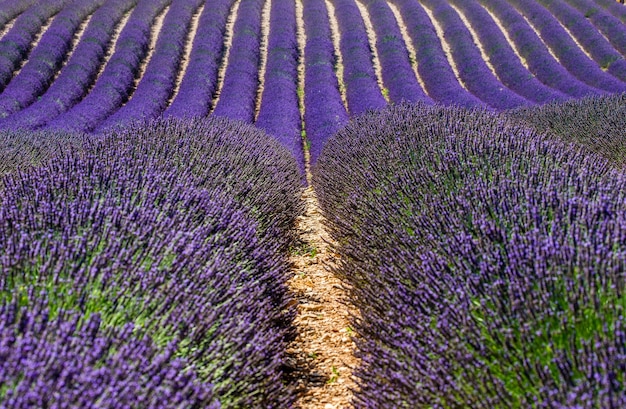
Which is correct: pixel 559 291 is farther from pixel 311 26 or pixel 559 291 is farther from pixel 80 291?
pixel 311 26

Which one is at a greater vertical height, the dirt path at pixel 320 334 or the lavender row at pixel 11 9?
the dirt path at pixel 320 334

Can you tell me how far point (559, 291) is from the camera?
223 cm

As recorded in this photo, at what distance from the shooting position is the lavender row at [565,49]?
41.9 feet

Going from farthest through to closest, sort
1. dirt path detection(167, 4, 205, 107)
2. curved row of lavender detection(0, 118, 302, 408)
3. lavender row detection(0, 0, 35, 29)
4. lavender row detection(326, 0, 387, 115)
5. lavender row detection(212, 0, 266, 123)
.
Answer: lavender row detection(0, 0, 35, 29) → dirt path detection(167, 4, 205, 107) → lavender row detection(326, 0, 387, 115) → lavender row detection(212, 0, 266, 123) → curved row of lavender detection(0, 118, 302, 408)

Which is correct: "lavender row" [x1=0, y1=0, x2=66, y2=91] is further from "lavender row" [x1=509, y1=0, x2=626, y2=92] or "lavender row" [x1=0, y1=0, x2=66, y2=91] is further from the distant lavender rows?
"lavender row" [x1=509, y1=0, x2=626, y2=92]

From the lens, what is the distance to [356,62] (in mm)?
14008

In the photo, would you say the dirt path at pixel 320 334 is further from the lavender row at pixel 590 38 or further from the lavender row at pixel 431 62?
the lavender row at pixel 590 38

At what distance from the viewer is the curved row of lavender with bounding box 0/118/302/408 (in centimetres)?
186

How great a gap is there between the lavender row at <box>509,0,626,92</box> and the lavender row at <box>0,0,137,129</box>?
1060 cm

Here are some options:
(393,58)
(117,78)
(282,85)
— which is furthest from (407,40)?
(117,78)

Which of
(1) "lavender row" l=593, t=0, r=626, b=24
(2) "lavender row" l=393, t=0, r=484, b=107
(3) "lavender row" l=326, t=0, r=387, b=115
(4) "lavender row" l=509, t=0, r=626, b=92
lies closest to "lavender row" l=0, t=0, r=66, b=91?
(3) "lavender row" l=326, t=0, r=387, b=115

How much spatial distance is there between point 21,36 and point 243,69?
538 centimetres

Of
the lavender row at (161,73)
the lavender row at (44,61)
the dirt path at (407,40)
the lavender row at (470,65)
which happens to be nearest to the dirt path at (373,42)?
the dirt path at (407,40)

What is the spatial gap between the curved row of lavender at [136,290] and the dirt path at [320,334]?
253mm
